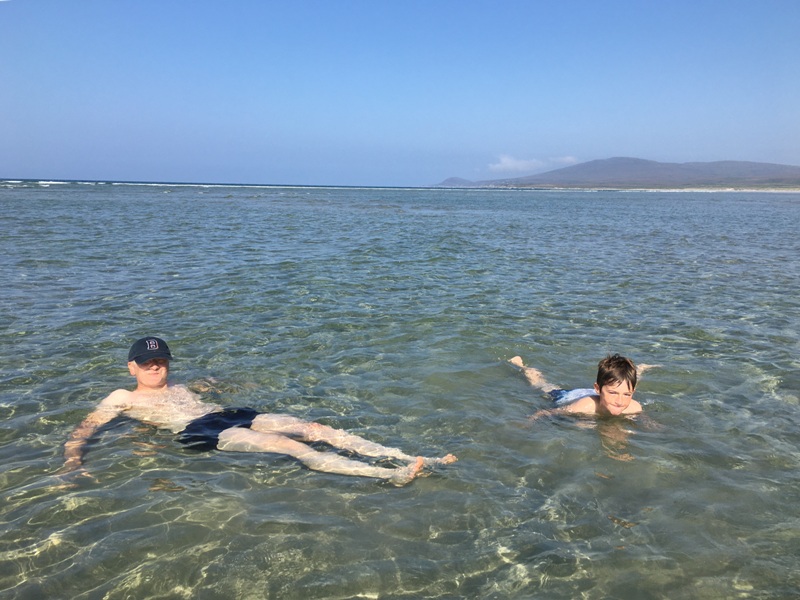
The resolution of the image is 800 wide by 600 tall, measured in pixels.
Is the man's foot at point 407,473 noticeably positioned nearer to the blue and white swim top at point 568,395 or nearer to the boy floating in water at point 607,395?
the boy floating in water at point 607,395

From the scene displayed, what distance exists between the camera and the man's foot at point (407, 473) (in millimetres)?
4973

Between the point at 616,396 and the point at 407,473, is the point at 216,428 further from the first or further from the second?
the point at 616,396

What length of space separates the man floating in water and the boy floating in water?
6.78 ft

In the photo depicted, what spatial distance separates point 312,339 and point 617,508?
576cm

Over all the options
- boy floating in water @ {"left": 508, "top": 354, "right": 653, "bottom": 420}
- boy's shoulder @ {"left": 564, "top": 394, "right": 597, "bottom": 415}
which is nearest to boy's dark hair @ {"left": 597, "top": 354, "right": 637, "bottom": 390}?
boy floating in water @ {"left": 508, "top": 354, "right": 653, "bottom": 420}

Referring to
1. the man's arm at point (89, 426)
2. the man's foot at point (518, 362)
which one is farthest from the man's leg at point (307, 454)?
the man's foot at point (518, 362)

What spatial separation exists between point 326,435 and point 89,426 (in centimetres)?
259

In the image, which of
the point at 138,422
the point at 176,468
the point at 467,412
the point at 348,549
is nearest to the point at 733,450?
the point at 467,412

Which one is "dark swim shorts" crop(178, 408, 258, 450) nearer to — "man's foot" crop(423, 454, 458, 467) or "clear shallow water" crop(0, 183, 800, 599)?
"clear shallow water" crop(0, 183, 800, 599)

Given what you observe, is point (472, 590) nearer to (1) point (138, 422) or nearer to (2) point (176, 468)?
(2) point (176, 468)

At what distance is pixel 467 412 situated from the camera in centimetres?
655

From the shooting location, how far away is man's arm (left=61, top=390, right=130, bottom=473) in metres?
5.28

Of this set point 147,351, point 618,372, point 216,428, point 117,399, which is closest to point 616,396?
point 618,372

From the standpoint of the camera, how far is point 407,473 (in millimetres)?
5039
